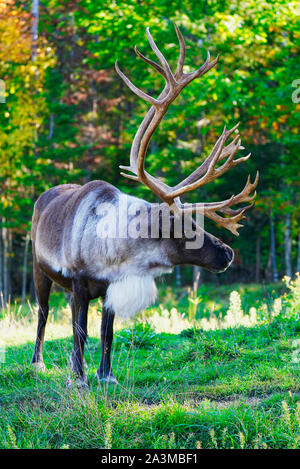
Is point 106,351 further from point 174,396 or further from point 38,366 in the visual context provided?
point 174,396

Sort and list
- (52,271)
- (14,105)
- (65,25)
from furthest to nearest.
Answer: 1. (65,25)
2. (14,105)
3. (52,271)

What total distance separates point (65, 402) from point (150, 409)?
0.64 m

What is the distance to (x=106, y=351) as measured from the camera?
5504 mm

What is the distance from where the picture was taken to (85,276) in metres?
5.32

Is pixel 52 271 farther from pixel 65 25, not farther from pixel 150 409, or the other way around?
pixel 65 25

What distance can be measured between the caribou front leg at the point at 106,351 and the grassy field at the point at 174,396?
11 centimetres

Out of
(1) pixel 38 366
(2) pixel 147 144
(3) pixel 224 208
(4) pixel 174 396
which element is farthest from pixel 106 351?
(2) pixel 147 144

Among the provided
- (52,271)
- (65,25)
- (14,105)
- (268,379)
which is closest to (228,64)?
(14,105)

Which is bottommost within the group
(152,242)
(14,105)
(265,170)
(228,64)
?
(152,242)

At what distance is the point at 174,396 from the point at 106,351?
1094 mm
